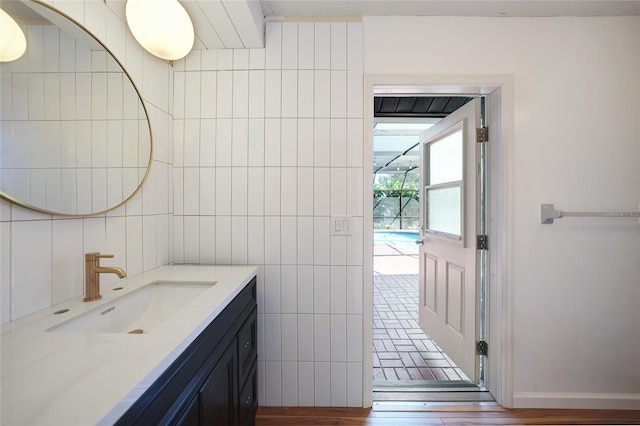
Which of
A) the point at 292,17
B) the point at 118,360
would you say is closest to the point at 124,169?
the point at 118,360

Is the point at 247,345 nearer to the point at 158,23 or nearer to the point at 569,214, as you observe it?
the point at 158,23

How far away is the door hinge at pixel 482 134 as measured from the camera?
1.74 m

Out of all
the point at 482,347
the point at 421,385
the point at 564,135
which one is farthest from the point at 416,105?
the point at 421,385

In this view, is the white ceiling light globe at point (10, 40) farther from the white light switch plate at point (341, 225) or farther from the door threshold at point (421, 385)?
the door threshold at point (421, 385)

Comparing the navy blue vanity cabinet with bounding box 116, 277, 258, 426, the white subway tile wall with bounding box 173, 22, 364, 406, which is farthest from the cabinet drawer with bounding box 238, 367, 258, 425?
the white subway tile wall with bounding box 173, 22, 364, 406

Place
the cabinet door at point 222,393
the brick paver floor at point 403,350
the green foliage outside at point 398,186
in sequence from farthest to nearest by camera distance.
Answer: the green foliage outside at point 398,186, the brick paver floor at point 403,350, the cabinet door at point 222,393

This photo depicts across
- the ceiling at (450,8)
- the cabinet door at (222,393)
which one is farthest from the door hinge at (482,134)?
the cabinet door at (222,393)

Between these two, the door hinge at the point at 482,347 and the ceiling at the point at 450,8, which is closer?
the ceiling at the point at 450,8

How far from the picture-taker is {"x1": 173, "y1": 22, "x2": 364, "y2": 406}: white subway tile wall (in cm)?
160

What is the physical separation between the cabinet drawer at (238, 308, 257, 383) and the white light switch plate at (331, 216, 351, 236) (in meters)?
0.62

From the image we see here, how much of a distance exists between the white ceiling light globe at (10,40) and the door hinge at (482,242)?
219cm

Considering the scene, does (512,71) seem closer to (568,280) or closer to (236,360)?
(568,280)

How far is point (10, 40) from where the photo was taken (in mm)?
769

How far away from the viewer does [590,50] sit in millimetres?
1601
